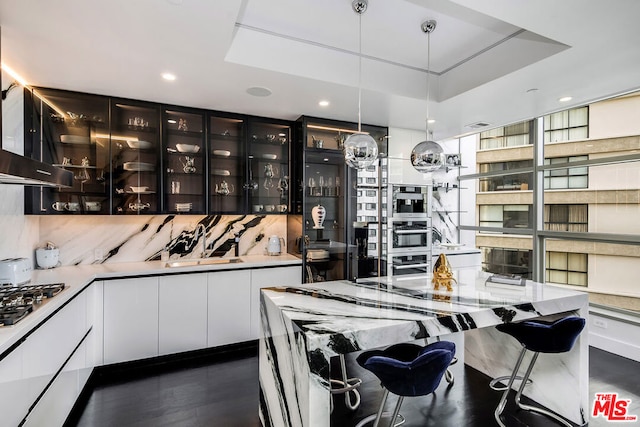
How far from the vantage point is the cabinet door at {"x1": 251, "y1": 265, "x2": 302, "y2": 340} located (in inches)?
142

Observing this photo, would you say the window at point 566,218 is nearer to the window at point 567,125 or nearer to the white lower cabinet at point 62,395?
the window at point 567,125

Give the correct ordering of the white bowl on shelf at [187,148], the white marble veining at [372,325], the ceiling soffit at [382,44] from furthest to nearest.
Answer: the white bowl on shelf at [187,148] < the ceiling soffit at [382,44] < the white marble veining at [372,325]

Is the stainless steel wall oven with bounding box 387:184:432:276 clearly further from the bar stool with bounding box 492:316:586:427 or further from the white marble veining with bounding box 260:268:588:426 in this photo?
the bar stool with bounding box 492:316:586:427

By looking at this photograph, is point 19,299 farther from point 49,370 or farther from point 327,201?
point 327,201

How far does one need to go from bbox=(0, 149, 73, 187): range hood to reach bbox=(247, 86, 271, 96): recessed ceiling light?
1.68 m

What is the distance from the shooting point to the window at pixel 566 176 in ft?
13.0

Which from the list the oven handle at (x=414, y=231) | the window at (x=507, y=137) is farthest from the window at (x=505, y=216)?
the oven handle at (x=414, y=231)

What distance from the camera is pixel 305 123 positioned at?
3.95m

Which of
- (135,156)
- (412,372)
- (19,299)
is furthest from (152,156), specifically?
(412,372)

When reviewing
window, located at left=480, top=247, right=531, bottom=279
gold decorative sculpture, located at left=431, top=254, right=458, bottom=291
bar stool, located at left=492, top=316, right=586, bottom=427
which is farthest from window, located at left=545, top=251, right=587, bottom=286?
gold decorative sculpture, located at left=431, top=254, right=458, bottom=291

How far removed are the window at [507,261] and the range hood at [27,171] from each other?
17.5 ft

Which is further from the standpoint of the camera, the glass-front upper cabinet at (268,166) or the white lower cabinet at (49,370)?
the glass-front upper cabinet at (268,166)

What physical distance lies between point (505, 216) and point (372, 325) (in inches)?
165

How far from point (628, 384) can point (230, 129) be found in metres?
4.68
